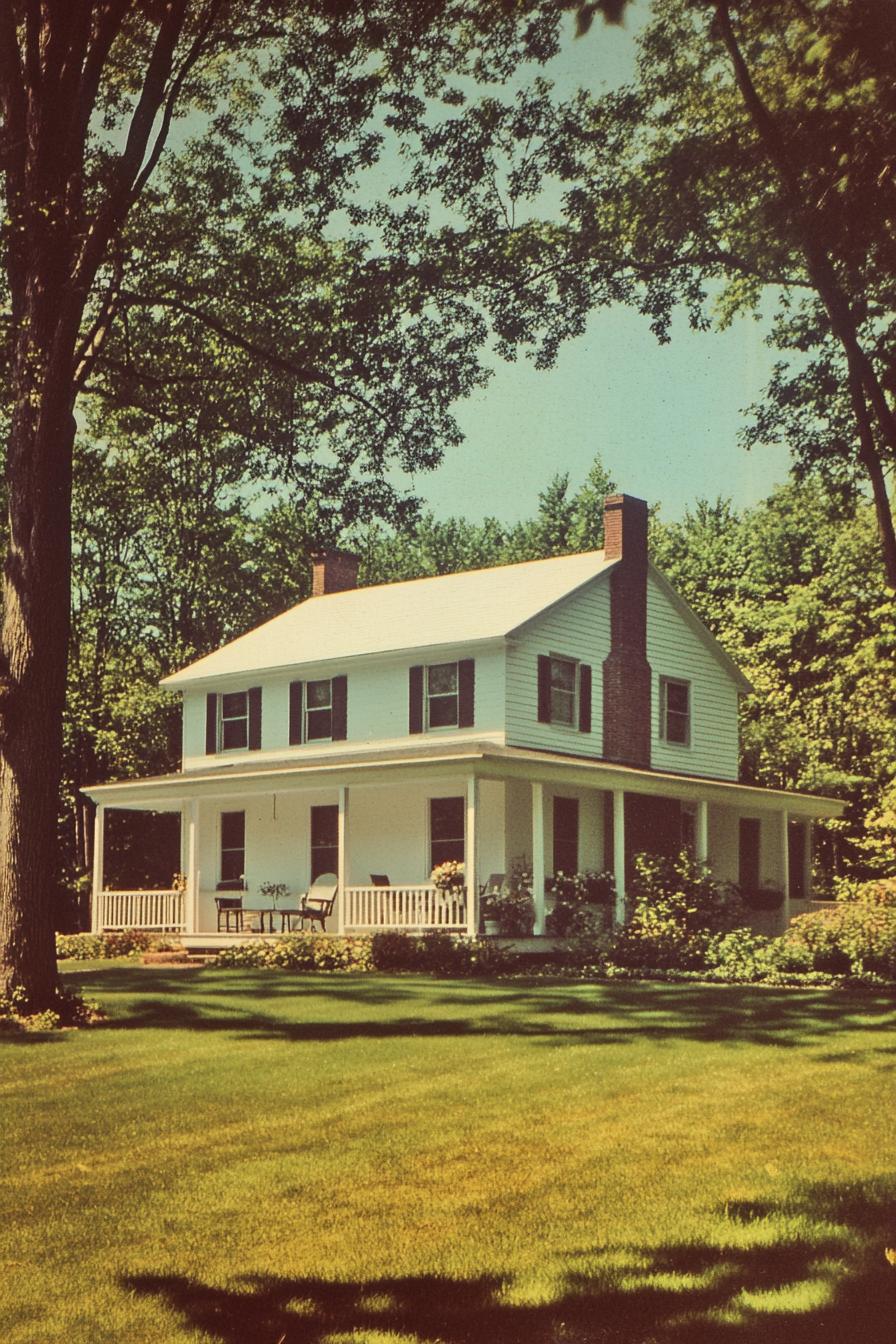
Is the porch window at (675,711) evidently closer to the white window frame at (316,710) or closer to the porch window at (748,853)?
the porch window at (748,853)

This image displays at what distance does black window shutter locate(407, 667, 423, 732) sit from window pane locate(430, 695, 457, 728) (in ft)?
0.75

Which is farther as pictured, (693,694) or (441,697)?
(693,694)

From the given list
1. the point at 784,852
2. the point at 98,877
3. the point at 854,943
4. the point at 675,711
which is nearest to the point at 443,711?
the point at 675,711

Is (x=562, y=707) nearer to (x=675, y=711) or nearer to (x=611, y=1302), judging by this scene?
(x=675, y=711)

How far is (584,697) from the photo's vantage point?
25.5m

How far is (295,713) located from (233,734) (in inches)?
73.0

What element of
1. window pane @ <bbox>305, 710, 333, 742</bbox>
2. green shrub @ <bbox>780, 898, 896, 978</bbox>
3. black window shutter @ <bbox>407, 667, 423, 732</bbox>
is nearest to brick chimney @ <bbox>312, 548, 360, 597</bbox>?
window pane @ <bbox>305, 710, 333, 742</bbox>

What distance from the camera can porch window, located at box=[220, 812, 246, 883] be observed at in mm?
27172

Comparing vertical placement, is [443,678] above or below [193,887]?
above

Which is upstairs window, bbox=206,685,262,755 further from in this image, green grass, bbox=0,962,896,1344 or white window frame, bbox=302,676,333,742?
green grass, bbox=0,962,896,1344

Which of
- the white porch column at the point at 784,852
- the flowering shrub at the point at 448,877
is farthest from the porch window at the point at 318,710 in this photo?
the white porch column at the point at 784,852

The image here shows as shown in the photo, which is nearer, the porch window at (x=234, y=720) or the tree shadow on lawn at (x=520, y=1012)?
the tree shadow on lawn at (x=520, y=1012)

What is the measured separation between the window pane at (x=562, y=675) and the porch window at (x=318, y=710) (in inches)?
179

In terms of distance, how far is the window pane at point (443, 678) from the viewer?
969 inches
